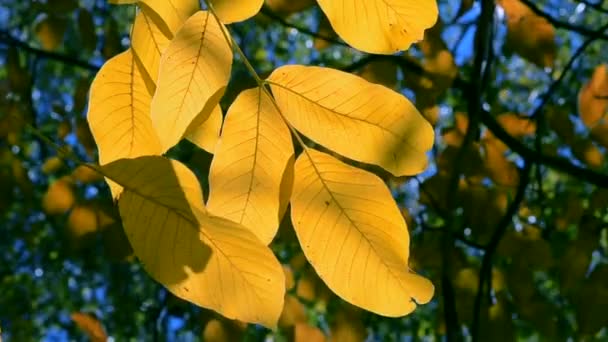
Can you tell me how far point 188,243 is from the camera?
55cm

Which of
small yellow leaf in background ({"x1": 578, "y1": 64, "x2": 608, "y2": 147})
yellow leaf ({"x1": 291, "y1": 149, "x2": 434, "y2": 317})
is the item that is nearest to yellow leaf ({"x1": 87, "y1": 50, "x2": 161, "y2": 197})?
yellow leaf ({"x1": 291, "y1": 149, "x2": 434, "y2": 317})

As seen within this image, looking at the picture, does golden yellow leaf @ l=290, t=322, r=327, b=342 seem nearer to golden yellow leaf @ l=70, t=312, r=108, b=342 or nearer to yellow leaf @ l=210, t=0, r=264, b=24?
golden yellow leaf @ l=70, t=312, r=108, b=342

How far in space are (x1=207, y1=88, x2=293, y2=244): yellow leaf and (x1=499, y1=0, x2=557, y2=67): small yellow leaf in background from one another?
1.12 meters

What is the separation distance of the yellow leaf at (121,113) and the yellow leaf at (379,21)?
145 millimetres

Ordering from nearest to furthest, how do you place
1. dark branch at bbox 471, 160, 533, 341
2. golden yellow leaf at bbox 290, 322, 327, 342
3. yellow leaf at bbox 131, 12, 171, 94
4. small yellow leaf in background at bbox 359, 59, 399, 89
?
yellow leaf at bbox 131, 12, 171, 94, golden yellow leaf at bbox 290, 322, 327, 342, dark branch at bbox 471, 160, 533, 341, small yellow leaf in background at bbox 359, 59, 399, 89

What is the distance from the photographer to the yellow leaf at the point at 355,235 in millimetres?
590

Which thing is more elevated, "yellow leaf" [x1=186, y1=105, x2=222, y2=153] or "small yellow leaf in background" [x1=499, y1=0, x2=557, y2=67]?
"yellow leaf" [x1=186, y1=105, x2=222, y2=153]

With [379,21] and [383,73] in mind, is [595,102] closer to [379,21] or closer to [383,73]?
[383,73]

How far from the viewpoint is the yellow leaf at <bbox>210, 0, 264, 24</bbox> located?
0.59 m

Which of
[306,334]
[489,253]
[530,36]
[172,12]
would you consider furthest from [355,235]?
[530,36]

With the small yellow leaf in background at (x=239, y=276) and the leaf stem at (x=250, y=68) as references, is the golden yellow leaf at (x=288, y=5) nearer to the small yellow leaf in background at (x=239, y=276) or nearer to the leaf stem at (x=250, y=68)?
the leaf stem at (x=250, y=68)

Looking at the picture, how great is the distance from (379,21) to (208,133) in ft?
0.50

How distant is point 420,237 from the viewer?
5.90ft

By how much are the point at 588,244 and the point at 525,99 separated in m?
5.73
